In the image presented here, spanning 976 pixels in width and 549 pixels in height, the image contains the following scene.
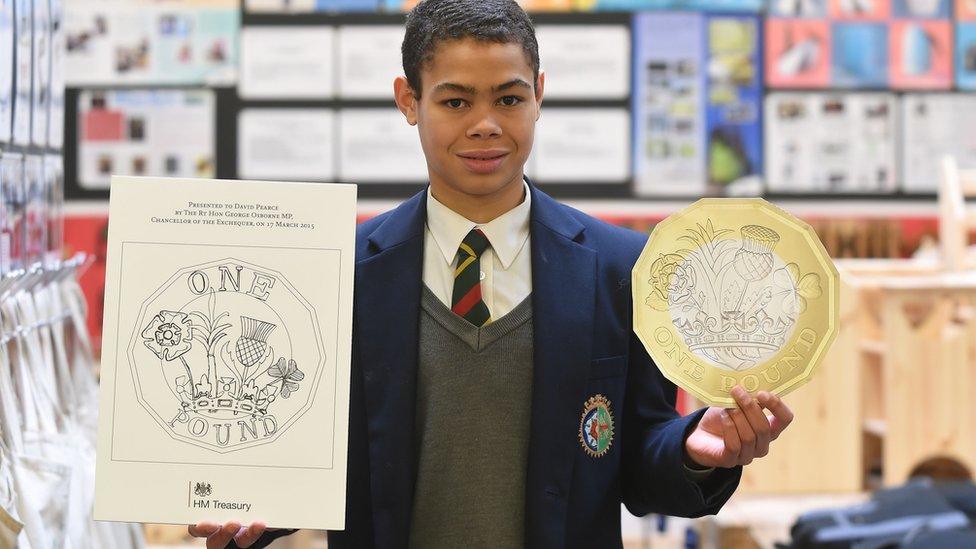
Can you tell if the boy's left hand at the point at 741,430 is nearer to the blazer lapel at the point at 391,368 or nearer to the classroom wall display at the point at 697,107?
the blazer lapel at the point at 391,368

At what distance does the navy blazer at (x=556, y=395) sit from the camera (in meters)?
1.49

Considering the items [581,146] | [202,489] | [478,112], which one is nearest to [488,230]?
[478,112]

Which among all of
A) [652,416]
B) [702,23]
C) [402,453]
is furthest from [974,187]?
[402,453]

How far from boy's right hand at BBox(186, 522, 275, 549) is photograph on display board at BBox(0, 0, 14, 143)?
812 mm

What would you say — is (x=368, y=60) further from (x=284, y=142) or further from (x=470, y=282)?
(x=470, y=282)

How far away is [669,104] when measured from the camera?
199 inches

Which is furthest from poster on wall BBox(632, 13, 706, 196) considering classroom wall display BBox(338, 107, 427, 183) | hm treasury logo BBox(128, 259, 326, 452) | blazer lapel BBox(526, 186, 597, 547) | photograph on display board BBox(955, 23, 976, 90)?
hm treasury logo BBox(128, 259, 326, 452)

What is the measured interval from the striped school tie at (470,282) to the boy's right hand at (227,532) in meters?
0.40

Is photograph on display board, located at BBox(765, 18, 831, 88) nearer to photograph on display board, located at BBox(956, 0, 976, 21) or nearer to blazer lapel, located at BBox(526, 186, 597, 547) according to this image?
photograph on display board, located at BBox(956, 0, 976, 21)

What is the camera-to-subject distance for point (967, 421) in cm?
374

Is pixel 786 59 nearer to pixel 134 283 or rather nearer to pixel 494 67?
pixel 494 67

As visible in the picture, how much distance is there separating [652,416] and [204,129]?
152 inches

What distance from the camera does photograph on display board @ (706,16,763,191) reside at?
502 centimetres

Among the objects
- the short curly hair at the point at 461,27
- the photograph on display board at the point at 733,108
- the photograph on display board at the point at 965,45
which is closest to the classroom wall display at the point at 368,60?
the photograph on display board at the point at 733,108
